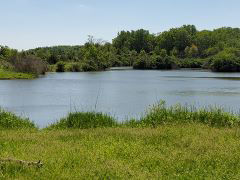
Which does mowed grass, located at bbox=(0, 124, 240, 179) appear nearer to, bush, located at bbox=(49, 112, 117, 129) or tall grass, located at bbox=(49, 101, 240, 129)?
tall grass, located at bbox=(49, 101, 240, 129)

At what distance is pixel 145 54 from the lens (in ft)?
462

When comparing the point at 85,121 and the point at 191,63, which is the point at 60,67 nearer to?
the point at 191,63

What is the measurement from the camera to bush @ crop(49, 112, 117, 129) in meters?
14.9

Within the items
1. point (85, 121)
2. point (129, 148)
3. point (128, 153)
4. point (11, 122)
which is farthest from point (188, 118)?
point (11, 122)

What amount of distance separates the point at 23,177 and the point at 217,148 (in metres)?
4.93

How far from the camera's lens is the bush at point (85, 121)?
1494 centimetres

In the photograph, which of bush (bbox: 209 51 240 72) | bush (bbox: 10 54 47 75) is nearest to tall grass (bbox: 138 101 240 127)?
bush (bbox: 10 54 47 75)

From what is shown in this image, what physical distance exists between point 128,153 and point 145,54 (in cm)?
13137

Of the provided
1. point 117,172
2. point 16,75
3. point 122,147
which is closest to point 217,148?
point 122,147

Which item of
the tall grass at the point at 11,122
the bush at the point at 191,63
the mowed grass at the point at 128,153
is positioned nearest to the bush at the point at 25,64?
the tall grass at the point at 11,122

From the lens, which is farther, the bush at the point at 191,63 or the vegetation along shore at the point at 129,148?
the bush at the point at 191,63

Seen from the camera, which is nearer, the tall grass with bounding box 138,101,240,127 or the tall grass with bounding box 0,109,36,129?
the tall grass with bounding box 138,101,240,127

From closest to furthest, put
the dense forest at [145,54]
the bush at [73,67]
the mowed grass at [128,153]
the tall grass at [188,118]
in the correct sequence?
the mowed grass at [128,153] → the tall grass at [188,118] → the dense forest at [145,54] → the bush at [73,67]

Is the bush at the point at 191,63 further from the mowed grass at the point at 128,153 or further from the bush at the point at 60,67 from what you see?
the mowed grass at the point at 128,153
